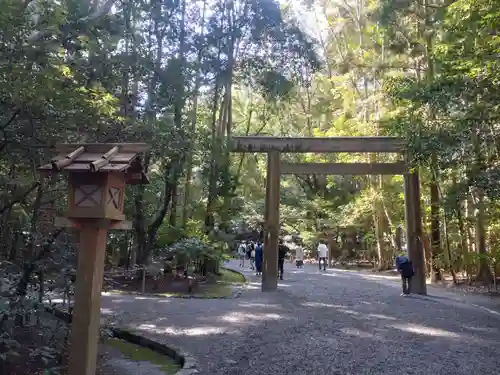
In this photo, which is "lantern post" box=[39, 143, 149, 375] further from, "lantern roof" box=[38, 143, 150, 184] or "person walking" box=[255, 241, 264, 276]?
"person walking" box=[255, 241, 264, 276]

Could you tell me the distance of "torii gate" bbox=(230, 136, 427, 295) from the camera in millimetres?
12555

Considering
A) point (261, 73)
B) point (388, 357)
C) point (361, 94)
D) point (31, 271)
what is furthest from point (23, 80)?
point (361, 94)

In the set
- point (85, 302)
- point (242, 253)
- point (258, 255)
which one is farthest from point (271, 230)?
point (242, 253)

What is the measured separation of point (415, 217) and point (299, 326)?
20.9 feet

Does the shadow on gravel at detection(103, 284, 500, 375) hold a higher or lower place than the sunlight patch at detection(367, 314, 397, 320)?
lower

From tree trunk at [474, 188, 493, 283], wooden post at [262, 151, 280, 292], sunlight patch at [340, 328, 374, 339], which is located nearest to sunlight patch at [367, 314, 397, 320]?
sunlight patch at [340, 328, 374, 339]

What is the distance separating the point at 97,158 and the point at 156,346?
12.1 ft

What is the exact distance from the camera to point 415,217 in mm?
12781

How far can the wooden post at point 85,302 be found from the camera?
4379 mm

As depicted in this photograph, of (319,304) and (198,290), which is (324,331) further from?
(198,290)

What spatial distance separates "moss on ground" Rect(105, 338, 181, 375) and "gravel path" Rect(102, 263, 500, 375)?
34cm

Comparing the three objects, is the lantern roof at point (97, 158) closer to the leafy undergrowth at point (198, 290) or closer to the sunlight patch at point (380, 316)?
the sunlight patch at point (380, 316)

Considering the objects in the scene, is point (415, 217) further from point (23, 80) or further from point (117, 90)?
point (23, 80)

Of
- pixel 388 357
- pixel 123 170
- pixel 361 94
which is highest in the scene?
pixel 361 94
